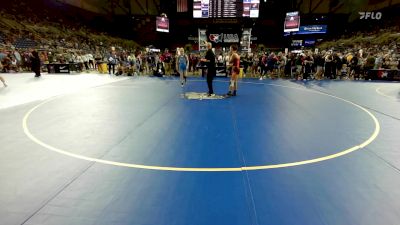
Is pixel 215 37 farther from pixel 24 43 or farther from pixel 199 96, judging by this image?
pixel 199 96

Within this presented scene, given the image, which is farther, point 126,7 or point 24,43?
point 126,7

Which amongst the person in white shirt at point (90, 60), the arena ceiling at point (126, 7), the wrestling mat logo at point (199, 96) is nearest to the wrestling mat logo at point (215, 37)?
the arena ceiling at point (126, 7)

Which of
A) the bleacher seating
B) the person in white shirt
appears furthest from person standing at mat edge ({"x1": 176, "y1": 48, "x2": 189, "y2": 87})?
the bleacher seating

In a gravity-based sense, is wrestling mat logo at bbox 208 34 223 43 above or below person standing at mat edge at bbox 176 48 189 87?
above

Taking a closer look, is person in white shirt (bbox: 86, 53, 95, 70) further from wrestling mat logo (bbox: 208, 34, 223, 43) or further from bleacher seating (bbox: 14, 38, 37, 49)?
wrestling mat logo (bbox: 208, 34, 223, 43)

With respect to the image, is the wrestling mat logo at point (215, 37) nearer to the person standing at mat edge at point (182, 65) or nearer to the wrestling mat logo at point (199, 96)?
the person standing at mat edge at point (182, 65)

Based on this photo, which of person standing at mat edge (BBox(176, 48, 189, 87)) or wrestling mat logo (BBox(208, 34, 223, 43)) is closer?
person standing at mat edge (BBox(176, 48, 189, 87))

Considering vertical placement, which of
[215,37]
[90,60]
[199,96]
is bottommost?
[199,96]

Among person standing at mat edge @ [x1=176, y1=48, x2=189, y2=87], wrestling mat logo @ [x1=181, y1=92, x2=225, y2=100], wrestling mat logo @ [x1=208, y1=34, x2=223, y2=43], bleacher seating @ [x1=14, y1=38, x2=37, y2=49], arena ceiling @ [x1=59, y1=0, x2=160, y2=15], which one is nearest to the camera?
wrestling mat logo @ [x1=181, y1=92, x2=225, y2=100]

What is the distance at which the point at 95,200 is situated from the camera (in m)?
3.62

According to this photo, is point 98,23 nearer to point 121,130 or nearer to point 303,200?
point 121,130

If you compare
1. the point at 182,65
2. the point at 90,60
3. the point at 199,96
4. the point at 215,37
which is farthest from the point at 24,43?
the point at 199,96

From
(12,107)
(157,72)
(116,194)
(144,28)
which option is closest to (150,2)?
(144,28)

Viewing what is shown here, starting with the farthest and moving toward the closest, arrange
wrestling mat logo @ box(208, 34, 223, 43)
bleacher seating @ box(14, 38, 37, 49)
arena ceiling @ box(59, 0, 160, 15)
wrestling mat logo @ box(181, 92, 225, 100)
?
arena ceiling @ box(59, 0, 160, 15) → wrestling mat logo @ box(208, 34, 223, 43) → bleacher seating @ box(14, 38, 37, 49) → wrestling mat logo @ box(181, 92, 225, 100)
